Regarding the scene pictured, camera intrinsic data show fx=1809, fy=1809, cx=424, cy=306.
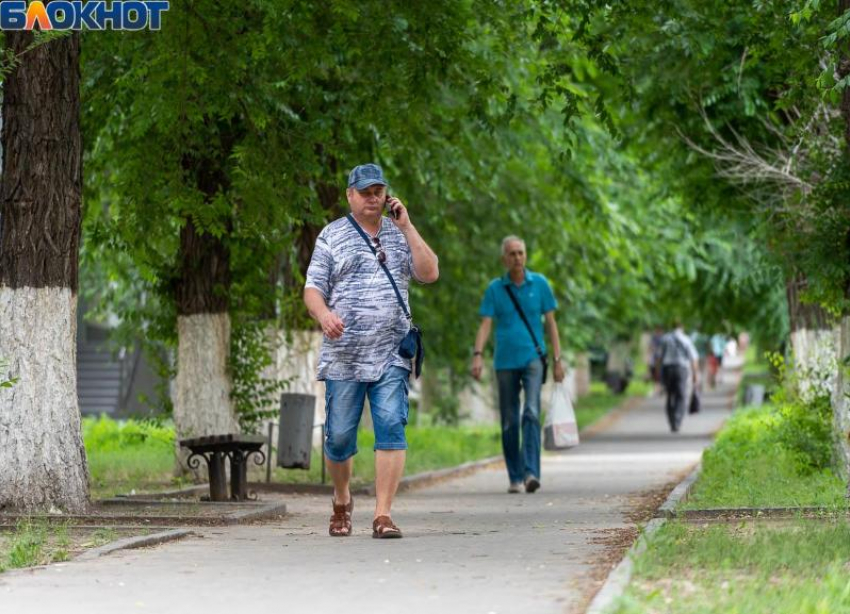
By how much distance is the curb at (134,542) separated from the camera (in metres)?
9.26

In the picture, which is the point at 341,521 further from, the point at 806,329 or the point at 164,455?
the point at 806,329

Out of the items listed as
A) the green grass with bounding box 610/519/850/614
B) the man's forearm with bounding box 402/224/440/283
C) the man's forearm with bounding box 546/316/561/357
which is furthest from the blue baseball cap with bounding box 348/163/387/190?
the man's forearm with bounding box 546/316/561/357

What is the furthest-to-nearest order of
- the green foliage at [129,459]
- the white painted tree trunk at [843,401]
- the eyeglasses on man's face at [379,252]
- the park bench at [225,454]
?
the green foliage at [129,459]
the park bench at [225,454]
the white painted tree trunk at [843,401]
the eyeglasses on man's face at [379,252]

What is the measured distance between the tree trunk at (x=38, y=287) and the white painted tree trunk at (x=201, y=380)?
5082mm

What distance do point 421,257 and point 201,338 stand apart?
6.74m

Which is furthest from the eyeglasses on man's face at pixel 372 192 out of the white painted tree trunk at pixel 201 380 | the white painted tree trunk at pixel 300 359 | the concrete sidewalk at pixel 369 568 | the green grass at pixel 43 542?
the white painted tree trunk at pixel 300 359

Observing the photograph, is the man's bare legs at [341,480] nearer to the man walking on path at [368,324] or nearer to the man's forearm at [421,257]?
the man walking on path at [368,324]

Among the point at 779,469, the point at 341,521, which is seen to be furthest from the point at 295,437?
the point at 341,521

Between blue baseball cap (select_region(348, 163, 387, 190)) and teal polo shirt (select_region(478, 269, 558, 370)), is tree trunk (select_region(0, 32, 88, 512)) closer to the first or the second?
blue baseball cap (select_region(348, 163, 387, 190))

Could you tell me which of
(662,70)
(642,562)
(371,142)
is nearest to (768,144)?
(662,70)

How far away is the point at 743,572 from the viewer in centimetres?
765

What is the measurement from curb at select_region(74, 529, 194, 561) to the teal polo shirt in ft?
17.6

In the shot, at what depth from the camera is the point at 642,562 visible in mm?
7883

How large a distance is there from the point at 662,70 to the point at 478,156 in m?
2.54
